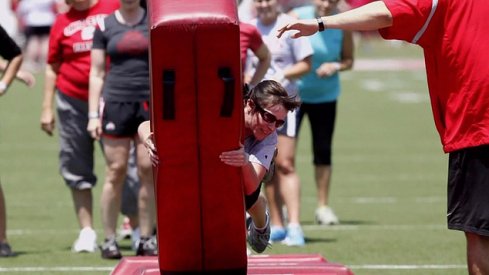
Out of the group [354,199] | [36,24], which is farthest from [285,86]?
[36,24]

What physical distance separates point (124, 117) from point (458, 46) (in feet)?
12.4

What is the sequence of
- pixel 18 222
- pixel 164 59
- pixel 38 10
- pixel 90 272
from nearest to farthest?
pixel 164 59, pixel 90 272, pixel 18 222, pixel 38 10

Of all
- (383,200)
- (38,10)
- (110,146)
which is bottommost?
(38,10)

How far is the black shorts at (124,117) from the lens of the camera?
36.4ft

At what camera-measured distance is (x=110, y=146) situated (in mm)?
11219

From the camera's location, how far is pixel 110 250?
1117cm

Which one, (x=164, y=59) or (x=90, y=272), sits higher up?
(x=164, y=59)

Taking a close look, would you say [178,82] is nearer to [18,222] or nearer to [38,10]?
[18,222]

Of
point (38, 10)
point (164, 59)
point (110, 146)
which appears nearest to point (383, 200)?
point (110, 146)

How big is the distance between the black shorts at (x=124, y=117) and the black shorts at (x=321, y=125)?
103 inches

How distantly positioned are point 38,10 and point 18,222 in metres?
24.0

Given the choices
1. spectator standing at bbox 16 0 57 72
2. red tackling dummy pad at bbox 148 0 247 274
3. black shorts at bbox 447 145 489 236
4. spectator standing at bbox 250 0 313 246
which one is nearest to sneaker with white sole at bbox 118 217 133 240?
spectator standing at bbox 250 0 313 246

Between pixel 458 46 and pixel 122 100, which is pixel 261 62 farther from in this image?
pixel 458 46

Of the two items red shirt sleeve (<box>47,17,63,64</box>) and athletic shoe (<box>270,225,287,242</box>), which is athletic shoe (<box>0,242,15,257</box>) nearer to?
red shirt sleeve (<box>47,17,63,64</box>)
